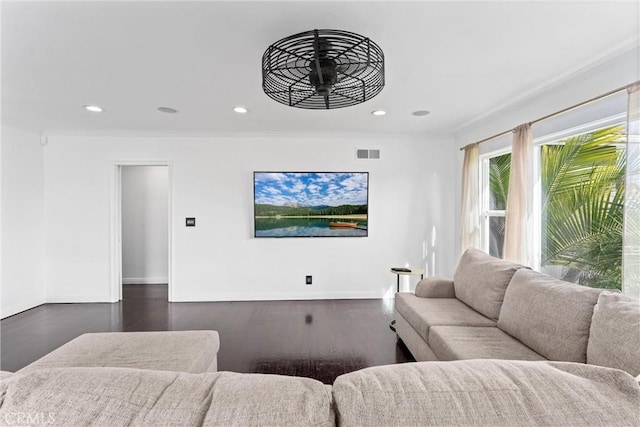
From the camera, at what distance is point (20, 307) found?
3.83 metres

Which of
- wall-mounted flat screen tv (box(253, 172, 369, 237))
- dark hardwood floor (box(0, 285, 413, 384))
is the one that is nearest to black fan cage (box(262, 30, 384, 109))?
dark hardwood floor (box(0, 285, 413, 384))

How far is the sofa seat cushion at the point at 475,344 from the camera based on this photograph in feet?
5.78

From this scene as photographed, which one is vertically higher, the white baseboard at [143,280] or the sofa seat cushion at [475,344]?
the sofa seat cushion at [475,344]

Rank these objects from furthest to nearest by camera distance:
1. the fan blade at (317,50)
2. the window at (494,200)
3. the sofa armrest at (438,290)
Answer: the window at (494,200) < the sofa armrest at (438,290) < the fan blade at (317,50)

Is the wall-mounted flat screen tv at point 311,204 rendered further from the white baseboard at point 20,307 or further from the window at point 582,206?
the white baseboard at point 20,307

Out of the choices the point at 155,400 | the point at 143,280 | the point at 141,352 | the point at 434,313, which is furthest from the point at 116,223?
the point at 155,400

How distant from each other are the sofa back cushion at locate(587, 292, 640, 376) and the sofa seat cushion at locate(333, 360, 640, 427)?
3.12 feet

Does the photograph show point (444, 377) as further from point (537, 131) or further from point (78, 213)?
point (78, 213)

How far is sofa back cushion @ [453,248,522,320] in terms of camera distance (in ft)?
7.66

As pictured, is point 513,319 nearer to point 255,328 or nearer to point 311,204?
point 255,328

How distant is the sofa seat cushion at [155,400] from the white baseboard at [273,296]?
376 cm

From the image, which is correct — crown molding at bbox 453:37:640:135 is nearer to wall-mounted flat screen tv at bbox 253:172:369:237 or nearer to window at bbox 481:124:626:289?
window at bbox 481:124:626:289

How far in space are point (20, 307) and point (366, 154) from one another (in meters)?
5.05

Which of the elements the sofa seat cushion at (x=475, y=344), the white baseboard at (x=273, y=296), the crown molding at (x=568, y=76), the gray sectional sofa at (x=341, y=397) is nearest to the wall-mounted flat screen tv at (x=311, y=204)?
the white baseboard at (x=273, y=296)
